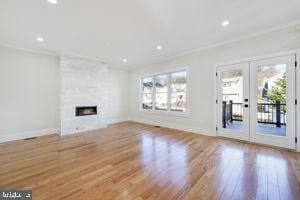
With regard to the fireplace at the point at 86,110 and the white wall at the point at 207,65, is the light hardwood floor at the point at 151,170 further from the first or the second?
the fireplace at the point at 86,110

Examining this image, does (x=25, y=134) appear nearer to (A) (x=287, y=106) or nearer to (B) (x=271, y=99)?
(B) (x=271, y=99)

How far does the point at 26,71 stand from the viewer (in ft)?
→ 14.5

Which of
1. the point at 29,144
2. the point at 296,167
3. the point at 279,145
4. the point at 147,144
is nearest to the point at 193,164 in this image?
the point at 147,144

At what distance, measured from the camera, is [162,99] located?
610cm

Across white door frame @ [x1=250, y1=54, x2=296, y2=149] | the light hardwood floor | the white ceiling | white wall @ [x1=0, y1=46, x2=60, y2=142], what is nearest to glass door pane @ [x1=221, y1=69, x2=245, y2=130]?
white door frame @ [x1=250, y1=54, x2=296, y2=149]

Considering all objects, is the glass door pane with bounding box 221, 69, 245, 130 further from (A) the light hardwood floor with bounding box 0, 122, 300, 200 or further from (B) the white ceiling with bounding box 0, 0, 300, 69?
(B) the white ceiling with bounding box 0, 0, 300, 69

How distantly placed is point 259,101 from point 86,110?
5.65 meters

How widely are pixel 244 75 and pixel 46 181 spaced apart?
4.83 meters

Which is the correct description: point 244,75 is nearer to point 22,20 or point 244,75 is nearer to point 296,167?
point 296,167

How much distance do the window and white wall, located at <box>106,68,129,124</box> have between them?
1.05 m

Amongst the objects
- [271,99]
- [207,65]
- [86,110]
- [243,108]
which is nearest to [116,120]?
[86,110]

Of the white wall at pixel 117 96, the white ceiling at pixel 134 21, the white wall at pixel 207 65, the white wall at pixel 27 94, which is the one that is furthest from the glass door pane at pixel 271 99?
the white wall at pixel 27 94

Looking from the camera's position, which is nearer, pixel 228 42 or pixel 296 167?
pixel 296 167

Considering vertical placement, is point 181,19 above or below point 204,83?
above
